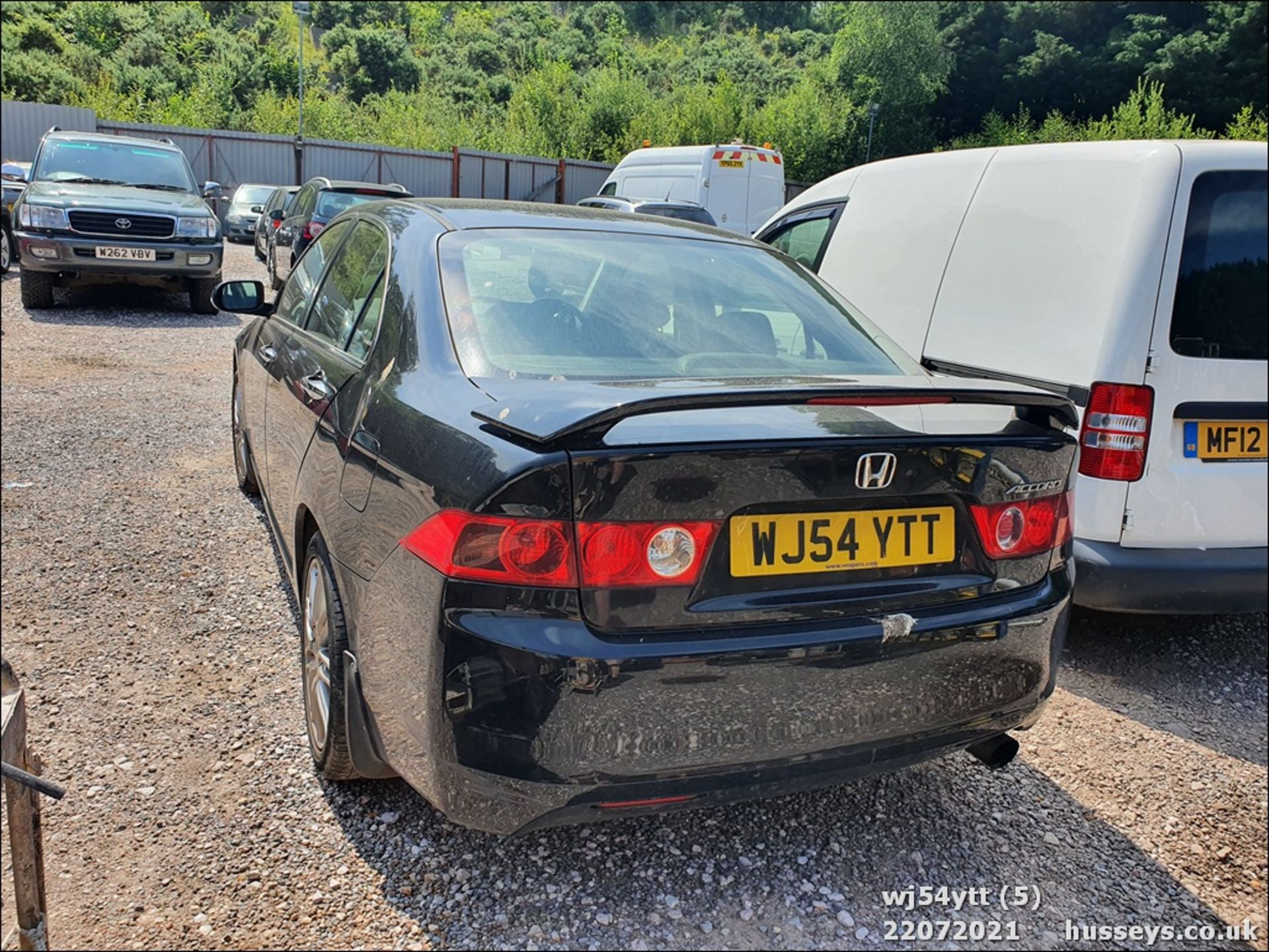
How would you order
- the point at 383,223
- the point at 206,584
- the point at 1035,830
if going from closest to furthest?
the point at 1035,830, the point at 383,223, the point at 206,584

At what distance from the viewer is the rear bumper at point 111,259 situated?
9766mm

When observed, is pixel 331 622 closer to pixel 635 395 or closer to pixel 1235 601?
pixel 635 395

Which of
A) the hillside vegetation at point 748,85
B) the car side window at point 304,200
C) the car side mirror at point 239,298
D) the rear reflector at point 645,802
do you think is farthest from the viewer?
the hillside vegetation at point 748,85

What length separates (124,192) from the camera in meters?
10.5

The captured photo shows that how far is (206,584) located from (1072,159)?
3.66 meters

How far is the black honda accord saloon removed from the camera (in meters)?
1.83

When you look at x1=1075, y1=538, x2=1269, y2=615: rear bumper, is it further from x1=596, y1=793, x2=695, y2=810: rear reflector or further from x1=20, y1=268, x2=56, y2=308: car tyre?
x1=20, y1=268, x2=56, y2=308: car tyre

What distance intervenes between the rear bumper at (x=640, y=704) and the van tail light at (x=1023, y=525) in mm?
144

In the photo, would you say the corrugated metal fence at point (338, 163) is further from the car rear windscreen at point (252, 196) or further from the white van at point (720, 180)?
the white van at point (720, 180)

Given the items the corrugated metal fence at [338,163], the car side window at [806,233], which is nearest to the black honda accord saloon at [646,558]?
the car side window at [806,233]

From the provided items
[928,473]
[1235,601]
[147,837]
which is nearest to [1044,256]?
[1235,601]

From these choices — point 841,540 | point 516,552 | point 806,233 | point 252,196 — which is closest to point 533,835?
point 516,552

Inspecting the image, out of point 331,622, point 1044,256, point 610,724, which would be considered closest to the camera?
point 610,724

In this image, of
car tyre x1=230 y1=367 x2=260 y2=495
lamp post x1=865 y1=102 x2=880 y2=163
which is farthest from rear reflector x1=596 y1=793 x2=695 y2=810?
lamp post x1=865 y1=102 x2=880 y2=163
